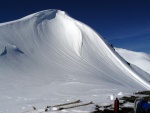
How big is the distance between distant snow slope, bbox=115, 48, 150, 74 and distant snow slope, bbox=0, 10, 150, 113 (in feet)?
304

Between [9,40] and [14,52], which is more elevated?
[9,40]

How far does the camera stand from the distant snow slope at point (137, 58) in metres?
144

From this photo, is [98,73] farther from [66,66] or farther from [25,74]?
[25,74]

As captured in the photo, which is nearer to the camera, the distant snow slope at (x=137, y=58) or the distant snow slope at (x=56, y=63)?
the distant snow slope at (x=56, y=63)

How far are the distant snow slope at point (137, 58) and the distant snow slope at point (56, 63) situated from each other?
92.7m

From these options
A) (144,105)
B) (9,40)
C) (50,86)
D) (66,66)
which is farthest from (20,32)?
(144,105)

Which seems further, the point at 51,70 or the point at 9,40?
the point at 9,40

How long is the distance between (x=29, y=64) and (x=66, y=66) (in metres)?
5.36

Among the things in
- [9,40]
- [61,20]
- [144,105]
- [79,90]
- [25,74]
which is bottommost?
[144,105]

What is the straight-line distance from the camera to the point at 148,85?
41.7 meters

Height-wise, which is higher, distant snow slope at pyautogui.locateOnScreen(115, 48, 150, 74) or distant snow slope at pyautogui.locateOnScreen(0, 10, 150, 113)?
distant snow slope at pyautogui.locateOnScreen(115, 48, 150, 74)

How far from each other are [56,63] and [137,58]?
4556 inches

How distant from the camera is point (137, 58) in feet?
495

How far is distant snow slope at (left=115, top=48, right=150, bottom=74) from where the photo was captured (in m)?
144
